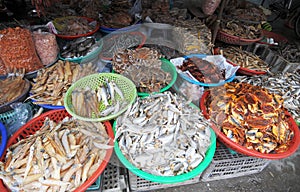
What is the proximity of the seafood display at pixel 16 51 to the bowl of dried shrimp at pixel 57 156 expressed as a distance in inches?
40.4

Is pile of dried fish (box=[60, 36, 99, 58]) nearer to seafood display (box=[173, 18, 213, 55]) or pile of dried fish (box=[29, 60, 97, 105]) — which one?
pile of dried fish (box=[29, 60, 97, 105])

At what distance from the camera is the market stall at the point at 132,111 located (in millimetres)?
1930

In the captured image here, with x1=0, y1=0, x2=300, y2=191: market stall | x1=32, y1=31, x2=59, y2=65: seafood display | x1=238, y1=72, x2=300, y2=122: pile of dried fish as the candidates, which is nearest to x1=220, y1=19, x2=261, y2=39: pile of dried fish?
x1=0, y1=0, x2=300, y2=191: market stall

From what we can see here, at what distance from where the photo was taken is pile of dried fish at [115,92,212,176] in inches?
77.9

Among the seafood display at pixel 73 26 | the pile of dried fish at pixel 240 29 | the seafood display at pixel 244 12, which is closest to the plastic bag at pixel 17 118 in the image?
the seafood display at pixel 73 26

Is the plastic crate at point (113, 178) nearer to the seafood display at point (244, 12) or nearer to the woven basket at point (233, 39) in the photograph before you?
the woven basket at point (233, 39)

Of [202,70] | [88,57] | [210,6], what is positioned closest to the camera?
[202,70]

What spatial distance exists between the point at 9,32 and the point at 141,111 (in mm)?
2191

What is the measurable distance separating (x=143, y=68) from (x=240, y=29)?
3000mm

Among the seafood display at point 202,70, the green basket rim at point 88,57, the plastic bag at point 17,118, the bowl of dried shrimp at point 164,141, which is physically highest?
the seafood display at point 202,70

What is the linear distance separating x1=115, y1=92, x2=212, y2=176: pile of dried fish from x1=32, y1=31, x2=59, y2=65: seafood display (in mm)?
1711

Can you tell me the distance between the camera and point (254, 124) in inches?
92.9

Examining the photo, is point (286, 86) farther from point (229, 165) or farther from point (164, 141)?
point (164, 141)

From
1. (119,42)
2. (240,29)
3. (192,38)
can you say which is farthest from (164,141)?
(240,29)
